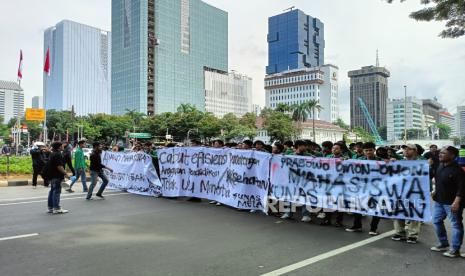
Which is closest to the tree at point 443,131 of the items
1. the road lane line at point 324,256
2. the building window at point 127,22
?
the building window at point 127,22

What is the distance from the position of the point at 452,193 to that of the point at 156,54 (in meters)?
120

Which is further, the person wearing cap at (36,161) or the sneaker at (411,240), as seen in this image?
the person wearing cap at (36,161)

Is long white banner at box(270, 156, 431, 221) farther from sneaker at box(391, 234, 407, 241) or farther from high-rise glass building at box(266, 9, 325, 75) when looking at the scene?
high-rise glass building at box(266, 9, 325, 75)

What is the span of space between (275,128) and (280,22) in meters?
139

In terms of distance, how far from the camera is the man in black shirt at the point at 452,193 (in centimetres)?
559

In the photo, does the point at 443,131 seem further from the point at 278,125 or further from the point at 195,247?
the point at 195,247

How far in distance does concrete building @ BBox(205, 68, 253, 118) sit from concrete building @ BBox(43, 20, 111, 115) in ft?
144

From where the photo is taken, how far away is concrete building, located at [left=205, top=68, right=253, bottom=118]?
151 metres

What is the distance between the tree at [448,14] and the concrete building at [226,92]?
137 metres

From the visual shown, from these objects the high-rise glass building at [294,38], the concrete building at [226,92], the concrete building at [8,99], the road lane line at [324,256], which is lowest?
the road lane line at [324,256]

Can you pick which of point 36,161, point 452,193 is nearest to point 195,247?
point 452,193

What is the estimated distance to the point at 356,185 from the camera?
7363 mm

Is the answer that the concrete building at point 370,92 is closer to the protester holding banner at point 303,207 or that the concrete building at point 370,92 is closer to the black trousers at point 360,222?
the protester holding banner at point 303,207

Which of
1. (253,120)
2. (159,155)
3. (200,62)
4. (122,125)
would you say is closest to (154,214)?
(159,155)
